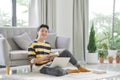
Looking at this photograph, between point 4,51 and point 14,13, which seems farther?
point 14,13

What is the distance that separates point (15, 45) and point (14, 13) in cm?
129

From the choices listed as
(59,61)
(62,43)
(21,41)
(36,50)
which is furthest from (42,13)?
(59,61)

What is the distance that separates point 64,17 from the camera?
6.79m

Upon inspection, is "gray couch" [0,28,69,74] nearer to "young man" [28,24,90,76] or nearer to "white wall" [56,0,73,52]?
"young man" [28,24,90,76]

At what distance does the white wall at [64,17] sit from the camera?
22.0 ft

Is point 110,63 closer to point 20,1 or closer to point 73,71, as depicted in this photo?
point 73,71

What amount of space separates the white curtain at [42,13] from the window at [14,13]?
0.69 feet

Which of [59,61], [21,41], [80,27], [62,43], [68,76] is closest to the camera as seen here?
[68,76]

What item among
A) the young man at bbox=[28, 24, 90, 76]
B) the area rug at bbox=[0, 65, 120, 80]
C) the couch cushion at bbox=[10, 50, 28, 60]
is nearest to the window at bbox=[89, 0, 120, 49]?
the couch cushion at bbox=[10, 50, 28, 60]

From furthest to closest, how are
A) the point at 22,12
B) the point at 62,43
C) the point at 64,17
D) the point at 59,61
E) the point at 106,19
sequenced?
the point at 106,19 < the point at 64,17 < the point at 22,12 < the point at 62,43 < the point at 59,61

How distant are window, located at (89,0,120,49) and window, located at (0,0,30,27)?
6.34 feet

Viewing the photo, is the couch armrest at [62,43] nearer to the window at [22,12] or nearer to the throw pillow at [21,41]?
the throw pillow at [21,41]

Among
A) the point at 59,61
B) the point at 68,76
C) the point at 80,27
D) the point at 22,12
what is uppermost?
the point at 22,12

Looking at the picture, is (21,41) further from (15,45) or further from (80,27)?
(80,27)
